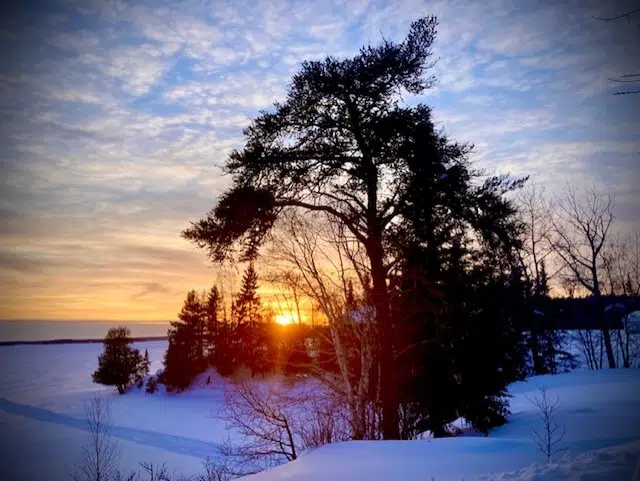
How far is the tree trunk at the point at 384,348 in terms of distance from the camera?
7.78 metres

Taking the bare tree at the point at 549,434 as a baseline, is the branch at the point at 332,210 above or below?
above

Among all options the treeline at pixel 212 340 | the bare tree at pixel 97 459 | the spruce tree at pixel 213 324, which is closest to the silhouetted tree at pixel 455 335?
the bare tree at pixel 97 459

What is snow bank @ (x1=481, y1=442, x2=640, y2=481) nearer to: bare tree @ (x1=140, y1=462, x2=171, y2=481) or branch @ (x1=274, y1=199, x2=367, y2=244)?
branch @ (x1=274, y1=199, x2=367, y2=244)

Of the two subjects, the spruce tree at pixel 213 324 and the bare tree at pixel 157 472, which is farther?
the spruce tree at pixel 213 324

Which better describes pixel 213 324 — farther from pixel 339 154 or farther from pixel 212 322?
pixel 339 154

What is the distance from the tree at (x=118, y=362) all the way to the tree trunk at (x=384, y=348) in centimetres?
4956

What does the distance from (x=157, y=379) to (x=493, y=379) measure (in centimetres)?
4532

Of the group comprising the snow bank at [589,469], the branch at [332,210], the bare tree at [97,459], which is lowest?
the bare tree at [97,459]

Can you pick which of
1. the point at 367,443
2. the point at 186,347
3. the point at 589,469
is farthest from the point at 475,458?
the point at 186,347

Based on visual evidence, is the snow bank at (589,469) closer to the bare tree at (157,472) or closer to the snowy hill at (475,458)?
the snowy hill at (475,458)

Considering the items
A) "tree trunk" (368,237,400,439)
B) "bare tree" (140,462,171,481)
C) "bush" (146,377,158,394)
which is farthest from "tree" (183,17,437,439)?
"bush" (146,377,158,394)

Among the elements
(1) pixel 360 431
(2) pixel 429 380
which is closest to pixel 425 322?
(2) pixel 429 380

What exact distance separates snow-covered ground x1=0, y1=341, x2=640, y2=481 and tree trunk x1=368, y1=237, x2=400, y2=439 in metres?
1.67

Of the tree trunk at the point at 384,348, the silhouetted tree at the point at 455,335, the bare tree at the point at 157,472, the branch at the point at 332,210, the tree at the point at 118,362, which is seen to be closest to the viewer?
the tree trunk at the point at 384,348
